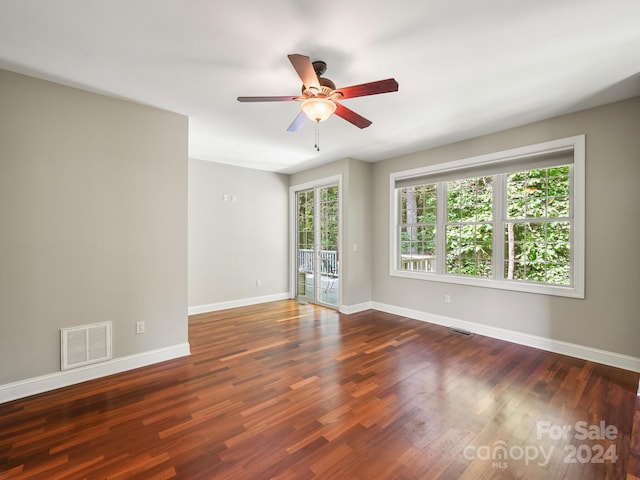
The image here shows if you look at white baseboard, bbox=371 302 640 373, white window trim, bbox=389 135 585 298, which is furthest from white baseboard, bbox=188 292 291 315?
white window trim, bbox=389 135 585 298

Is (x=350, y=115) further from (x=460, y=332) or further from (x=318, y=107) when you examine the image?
(x=460, y=332)

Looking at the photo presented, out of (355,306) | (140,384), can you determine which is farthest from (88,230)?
(355,306)

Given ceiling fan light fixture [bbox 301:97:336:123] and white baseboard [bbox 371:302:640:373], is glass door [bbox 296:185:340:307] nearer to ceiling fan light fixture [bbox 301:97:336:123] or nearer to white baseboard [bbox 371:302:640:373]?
white baseboard [bbox 371:302:640:373]

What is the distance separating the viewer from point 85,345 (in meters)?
2.76

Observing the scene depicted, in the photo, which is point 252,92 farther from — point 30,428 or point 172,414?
point 30,428

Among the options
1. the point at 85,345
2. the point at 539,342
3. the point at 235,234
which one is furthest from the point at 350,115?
the point at 235,234

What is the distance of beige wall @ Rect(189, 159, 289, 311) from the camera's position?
5195mm

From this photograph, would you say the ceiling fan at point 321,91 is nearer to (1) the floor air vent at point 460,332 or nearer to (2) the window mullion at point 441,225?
(2) the window mullion at point 441,225

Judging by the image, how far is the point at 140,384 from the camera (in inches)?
106

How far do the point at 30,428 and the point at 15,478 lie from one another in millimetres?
560

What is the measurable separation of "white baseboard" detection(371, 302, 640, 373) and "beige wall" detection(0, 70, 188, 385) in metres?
3.50

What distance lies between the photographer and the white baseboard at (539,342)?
301 centimetres

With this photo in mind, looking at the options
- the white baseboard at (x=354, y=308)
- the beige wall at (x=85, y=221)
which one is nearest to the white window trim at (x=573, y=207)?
the white baseboard at (x=354, y=308)

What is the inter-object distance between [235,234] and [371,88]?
4255 millimetres
